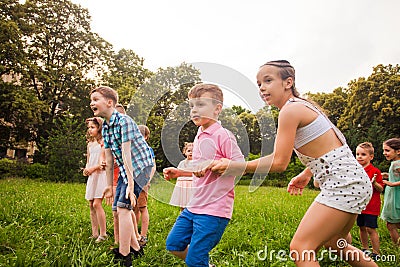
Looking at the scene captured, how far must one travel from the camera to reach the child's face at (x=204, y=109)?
9.41ft

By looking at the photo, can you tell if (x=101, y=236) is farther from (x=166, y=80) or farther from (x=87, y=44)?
(x=87, y=44)

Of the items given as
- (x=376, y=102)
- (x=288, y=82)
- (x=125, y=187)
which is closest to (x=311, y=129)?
(x=288, y=82)

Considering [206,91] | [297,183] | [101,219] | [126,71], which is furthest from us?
[126,71]

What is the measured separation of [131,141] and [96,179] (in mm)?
1890

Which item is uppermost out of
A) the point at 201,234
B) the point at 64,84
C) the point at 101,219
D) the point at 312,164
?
the point at 64,84

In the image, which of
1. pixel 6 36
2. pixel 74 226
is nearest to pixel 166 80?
pixel 74 226

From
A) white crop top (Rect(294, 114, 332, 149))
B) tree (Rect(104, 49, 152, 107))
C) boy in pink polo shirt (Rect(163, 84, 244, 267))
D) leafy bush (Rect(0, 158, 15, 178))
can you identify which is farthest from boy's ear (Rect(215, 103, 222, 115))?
tree (Rect(104, 49, 152, 107))

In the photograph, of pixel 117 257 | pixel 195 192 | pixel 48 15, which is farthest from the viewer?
pixel 48 15

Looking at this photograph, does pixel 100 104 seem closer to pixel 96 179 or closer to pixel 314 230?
pixel 96 179

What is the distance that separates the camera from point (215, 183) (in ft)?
9.40

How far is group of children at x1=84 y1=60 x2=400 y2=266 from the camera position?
232 cm

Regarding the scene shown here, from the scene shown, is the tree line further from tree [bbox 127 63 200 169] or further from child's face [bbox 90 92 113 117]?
tree [bbox 127 63 200 169]

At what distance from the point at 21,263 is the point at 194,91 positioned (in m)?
2.04

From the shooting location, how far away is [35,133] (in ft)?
82.7
